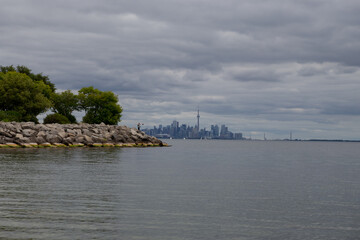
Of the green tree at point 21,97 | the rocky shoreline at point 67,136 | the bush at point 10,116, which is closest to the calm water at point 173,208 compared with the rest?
the rocky shoreline at point 67,136

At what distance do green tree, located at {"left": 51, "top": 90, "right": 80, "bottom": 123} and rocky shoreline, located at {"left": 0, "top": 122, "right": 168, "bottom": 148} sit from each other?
22.8m

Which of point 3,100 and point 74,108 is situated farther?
point 74,108

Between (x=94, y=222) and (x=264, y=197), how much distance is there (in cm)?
956

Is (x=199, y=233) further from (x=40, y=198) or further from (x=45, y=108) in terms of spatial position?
(x=45, y=108)

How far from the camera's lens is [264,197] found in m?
20.9

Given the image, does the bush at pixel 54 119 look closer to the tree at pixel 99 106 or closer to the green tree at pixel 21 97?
the green tree at pixel 21 97

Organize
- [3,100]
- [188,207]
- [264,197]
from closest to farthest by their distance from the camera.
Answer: [188,207] < [264,197] < [3,100]

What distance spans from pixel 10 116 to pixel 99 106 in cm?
3410

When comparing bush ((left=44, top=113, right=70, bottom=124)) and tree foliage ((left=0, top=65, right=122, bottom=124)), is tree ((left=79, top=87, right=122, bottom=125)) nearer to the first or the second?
tree foliage ((left=0, top=65, right=122, bottom=124))

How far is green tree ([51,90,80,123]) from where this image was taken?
11775cm

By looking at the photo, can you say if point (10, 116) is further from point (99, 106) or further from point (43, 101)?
point (99, 106)

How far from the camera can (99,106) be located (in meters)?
121

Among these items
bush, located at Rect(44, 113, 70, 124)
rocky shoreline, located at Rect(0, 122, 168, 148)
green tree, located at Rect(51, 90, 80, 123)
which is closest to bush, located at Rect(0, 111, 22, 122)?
rocky shoreline, located at Rect(0, 122, 168, 148)

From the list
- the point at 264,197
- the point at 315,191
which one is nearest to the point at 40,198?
the point at 264,197
